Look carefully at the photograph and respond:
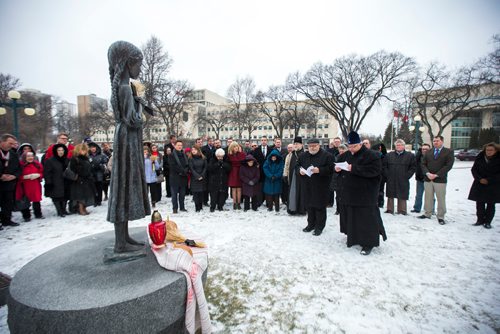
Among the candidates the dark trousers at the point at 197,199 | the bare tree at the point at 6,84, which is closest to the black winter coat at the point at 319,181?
the dark trousers at the point at 197,199

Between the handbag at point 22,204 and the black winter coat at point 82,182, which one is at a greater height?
the black winter coat at point 82,182

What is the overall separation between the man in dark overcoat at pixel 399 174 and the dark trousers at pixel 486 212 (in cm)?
148

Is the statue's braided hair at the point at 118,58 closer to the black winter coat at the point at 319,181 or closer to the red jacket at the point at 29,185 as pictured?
the black winter coat at the point at 319,181

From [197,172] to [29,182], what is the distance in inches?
170

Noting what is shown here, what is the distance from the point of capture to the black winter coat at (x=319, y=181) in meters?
5.25

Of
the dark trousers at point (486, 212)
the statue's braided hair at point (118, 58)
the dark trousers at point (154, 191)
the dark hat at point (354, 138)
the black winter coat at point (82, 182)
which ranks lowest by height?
the dark trousers at point (486, 212)

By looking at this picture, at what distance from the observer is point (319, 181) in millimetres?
5246

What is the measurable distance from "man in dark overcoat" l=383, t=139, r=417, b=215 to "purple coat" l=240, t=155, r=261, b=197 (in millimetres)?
3840

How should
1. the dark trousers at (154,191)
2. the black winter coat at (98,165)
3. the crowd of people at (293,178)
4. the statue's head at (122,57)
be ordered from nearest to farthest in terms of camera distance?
the statue's head at (122,57) < the crowd of people at (293,178) < the black winter coat at (98,165) < the dark trousers at (154,191)

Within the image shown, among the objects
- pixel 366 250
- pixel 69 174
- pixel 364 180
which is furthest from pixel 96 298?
pixel 69 174

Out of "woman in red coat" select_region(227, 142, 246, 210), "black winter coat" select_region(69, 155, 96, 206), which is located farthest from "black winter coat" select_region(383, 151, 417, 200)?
"black winter coat" select_region(69, 155, 96, 206)

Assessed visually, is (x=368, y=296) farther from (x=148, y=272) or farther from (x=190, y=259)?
(x=148, y=272)

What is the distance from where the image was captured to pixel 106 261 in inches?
100

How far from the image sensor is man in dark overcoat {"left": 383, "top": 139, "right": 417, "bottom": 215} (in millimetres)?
6719
